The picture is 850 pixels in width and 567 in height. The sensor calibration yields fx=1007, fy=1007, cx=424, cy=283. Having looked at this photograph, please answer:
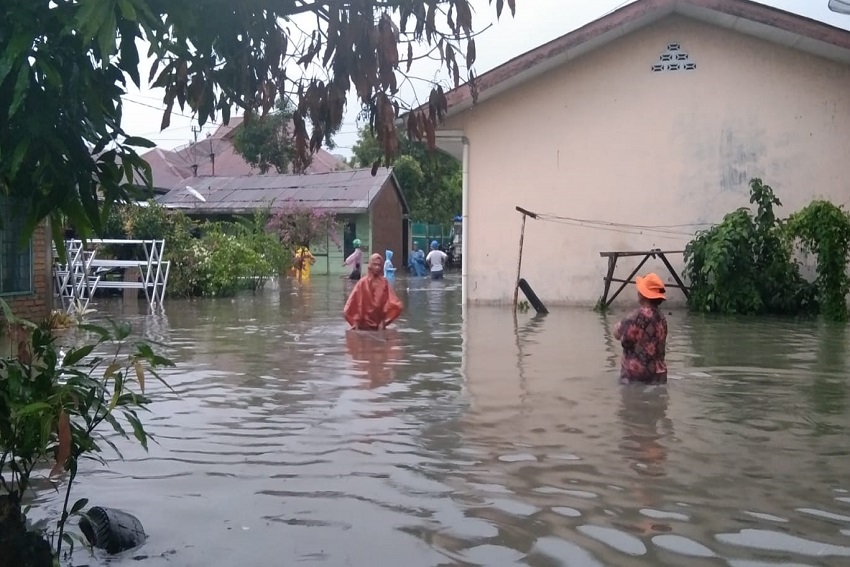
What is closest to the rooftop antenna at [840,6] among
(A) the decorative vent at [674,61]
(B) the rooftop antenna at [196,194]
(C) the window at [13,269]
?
(A) the decorative vent at [674,61]

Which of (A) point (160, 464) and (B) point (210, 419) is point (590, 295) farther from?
(A) point (160, 464)

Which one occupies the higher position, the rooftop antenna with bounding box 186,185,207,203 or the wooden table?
the rooftop antenna with bounding box 186,185,207,203

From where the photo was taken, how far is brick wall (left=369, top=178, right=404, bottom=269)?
42688mm

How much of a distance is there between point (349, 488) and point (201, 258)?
1776 centimetres

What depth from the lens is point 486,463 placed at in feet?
20.6

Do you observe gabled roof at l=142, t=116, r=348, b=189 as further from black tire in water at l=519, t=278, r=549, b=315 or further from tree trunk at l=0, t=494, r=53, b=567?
tree trunk at l=0, t=494, r=53, b=567

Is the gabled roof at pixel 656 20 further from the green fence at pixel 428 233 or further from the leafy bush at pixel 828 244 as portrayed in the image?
the green fence at pixel 428 233

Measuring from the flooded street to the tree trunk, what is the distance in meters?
0.65

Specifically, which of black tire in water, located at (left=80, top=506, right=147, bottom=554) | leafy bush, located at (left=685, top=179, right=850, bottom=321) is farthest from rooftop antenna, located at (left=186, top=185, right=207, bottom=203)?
black tire in water, located at (left=80, top=506, right=147, bottom=554)

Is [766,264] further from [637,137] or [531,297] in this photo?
[531,297]

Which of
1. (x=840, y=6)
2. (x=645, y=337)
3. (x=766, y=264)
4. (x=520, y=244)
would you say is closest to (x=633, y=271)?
(x=520, y=244)

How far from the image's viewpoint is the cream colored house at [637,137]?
18.2 m

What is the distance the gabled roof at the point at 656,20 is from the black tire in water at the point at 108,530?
12828mm

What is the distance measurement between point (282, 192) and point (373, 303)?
93.9ft
